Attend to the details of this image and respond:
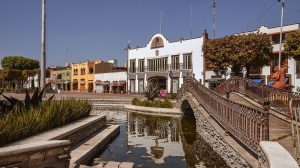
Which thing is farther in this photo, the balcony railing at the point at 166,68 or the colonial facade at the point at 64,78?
the colonial facade at the point at 64,78

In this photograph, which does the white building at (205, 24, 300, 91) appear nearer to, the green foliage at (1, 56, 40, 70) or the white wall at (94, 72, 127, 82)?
the white wall at (94, 72, 127, 82)

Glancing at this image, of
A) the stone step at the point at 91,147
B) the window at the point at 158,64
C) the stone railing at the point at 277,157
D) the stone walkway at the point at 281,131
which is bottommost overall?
the stone step at the point at 91,147

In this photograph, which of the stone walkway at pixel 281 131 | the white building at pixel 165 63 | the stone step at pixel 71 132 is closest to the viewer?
the stone walkway at pixel 281 131

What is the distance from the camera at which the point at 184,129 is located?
19156mm

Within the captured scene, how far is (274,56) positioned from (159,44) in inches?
869

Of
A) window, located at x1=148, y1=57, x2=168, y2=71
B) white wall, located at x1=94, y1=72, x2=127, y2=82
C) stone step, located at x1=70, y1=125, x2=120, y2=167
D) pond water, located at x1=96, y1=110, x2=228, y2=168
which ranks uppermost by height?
window, located at x1=148, y1=57, x2=168, y2=71

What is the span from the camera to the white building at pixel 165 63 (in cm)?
5131

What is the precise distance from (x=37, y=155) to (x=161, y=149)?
715cm

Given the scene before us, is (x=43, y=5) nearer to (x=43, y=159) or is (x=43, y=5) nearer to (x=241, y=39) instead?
(x=43, y=159)

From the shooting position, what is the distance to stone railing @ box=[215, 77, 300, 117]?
13641 mm

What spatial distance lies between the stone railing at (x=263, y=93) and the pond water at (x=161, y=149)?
321cm

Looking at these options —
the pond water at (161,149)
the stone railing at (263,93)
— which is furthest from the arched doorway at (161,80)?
the pond water at (161,149)

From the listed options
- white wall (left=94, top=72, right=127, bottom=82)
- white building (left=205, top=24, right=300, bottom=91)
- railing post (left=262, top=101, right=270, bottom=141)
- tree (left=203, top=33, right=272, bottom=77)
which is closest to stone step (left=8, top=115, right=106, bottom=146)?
railing post (left=262, top=101, right=270, bottom=141)

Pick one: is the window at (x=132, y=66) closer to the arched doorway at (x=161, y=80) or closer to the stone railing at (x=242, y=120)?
the arched doorway at (x=161, y=80)
